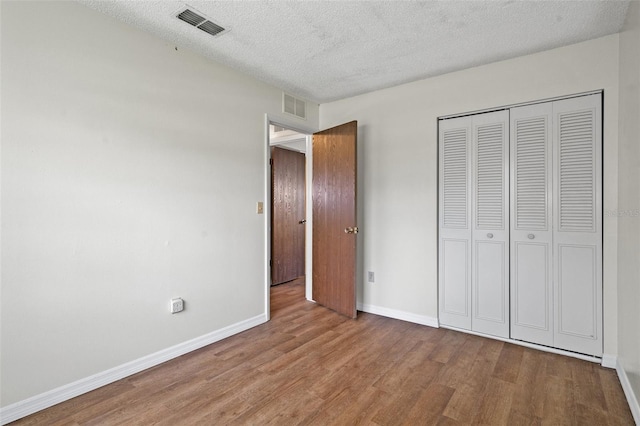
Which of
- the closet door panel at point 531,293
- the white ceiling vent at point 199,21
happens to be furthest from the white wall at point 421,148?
the white ceiling vent at point 199,21

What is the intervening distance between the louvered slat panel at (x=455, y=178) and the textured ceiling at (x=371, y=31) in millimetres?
652

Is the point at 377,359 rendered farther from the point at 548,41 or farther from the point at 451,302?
the point at 548,41

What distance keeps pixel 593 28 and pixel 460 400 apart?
8.86ft

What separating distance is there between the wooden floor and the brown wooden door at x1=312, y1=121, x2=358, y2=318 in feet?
2.36

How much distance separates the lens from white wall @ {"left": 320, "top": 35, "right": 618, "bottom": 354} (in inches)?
94.6

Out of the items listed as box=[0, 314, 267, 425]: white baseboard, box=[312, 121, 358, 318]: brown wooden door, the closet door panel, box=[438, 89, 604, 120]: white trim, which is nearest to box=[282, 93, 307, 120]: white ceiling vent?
box=[312, 121, 358, 318]: brown wooden door

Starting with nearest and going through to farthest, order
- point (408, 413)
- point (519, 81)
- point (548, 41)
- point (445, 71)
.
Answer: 1. point (408, 413)
2. point (548, 41)
3. point (519, 81)
4. point (445, 71)

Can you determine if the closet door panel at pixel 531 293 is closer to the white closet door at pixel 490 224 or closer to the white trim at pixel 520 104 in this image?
the white closet door at pixel 490 224

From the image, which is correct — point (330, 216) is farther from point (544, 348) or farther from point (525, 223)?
point (544, 348)

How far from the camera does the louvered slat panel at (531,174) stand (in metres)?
2.66

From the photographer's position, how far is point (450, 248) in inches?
123

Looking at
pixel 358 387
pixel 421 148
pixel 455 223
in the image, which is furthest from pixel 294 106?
pixel 358 387

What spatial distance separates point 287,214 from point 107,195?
3.18 meters

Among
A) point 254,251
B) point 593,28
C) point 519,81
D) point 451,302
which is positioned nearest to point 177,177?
point 254,251
